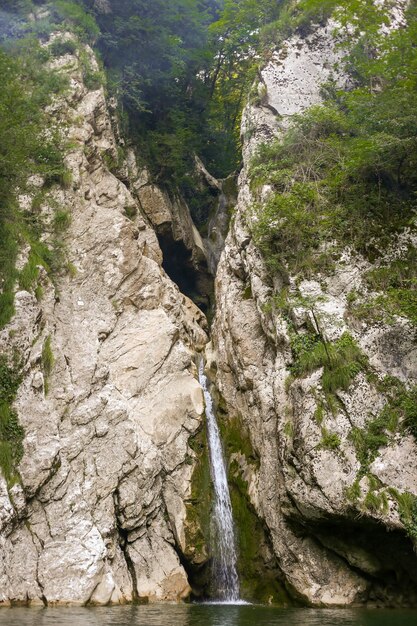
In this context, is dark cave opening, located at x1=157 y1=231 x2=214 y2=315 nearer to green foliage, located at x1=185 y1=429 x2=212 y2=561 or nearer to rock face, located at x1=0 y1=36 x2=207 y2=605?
rock face, located at x1=0 y1=36 x2=207 y2=605

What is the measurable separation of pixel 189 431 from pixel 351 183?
35.5 ft

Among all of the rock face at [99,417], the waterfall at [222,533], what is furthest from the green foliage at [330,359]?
the rock face at [99,417]

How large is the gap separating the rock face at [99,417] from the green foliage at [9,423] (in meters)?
0.21

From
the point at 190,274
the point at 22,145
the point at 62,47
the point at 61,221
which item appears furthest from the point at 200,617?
the point at 62,47

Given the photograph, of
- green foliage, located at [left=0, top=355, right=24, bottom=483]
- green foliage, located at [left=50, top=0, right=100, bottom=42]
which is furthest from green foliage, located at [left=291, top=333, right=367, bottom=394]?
→ green foliage, located at [left=50, top=0, right=100, bottom=42]

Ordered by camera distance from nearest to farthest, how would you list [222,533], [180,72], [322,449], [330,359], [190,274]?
1. [322,449]
2. [330,359]
3. [222,533]
4. [190,274]
5. [180,72]

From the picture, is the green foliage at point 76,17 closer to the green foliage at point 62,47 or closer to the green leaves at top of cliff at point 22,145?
the green foliage at point 62,47

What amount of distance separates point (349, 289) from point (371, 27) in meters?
16.3

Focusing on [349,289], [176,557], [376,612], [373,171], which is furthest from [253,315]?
[376,612]

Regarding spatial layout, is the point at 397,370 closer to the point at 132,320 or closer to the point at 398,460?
the point at 398,460

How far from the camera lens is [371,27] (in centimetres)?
2723

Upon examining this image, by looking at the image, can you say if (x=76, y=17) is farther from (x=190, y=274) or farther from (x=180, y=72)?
(x=190, y=274)

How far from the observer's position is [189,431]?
18812 mm

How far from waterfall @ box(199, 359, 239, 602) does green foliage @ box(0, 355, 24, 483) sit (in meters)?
6.31
